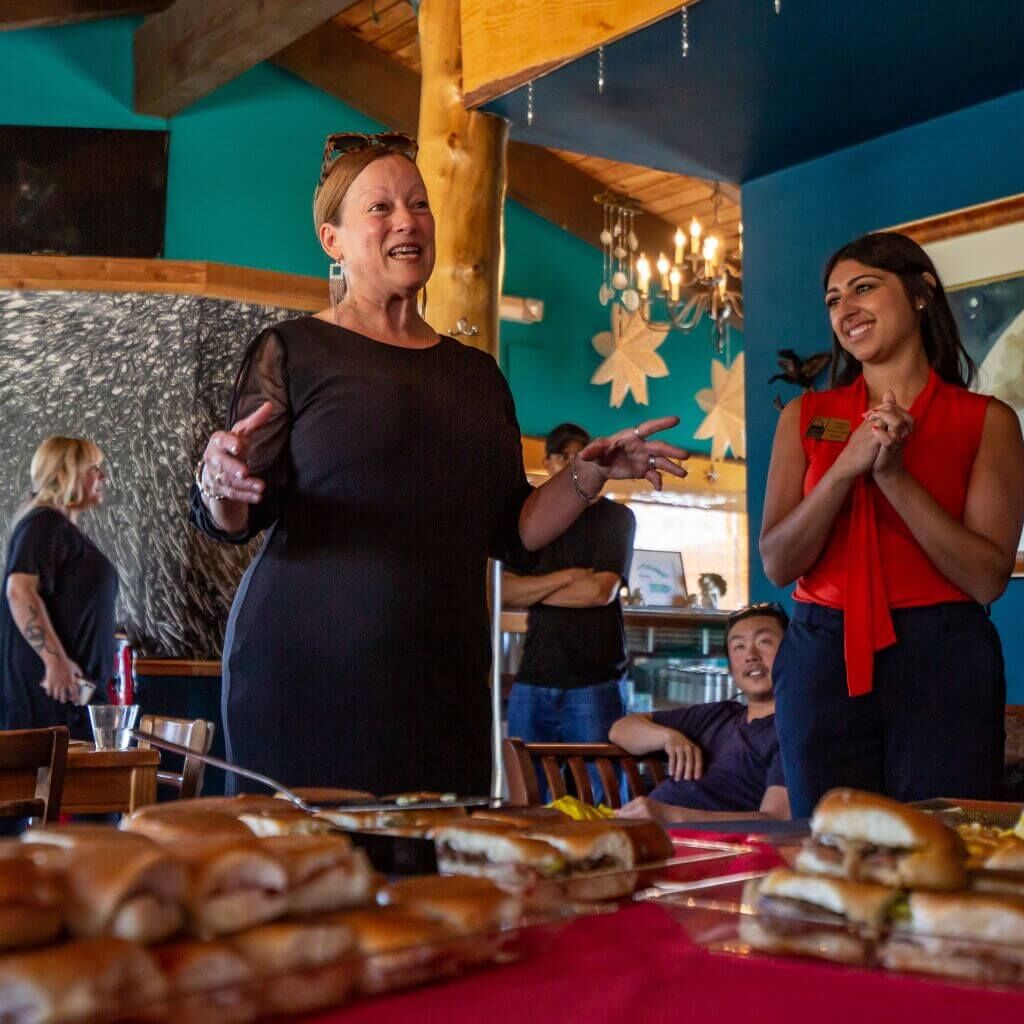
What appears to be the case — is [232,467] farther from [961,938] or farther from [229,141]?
[229,141]

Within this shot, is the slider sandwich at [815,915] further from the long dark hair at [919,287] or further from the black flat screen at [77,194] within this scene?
the black flat screen at [77,194]

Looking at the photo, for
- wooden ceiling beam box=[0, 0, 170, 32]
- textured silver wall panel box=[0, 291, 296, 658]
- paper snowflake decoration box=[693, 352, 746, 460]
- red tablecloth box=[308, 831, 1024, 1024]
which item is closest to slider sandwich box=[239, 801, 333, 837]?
red tablecloth box=[308, 831, 1024, 1024]

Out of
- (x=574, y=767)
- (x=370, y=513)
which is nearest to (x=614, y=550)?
(x=574, y=767)

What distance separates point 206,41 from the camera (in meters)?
6.97

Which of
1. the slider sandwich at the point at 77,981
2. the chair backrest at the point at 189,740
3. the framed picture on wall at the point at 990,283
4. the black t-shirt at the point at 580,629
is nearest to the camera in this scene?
the slider sandwich at the point at 77,981

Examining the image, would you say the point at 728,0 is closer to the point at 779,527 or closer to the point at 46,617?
the point at 779,527

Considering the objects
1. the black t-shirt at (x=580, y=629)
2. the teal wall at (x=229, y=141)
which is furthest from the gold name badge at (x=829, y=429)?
the teal wall at (x=229, y=141)

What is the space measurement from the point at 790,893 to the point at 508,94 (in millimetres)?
2936

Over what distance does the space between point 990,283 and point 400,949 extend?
3.10m

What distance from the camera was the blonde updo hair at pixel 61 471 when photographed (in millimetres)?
3721

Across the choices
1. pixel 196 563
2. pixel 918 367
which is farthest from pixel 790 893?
pixel 196 563

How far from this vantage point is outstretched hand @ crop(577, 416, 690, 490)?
1515 mm

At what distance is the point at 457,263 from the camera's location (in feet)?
11.4

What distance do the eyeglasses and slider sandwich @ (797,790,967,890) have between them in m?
1.06
